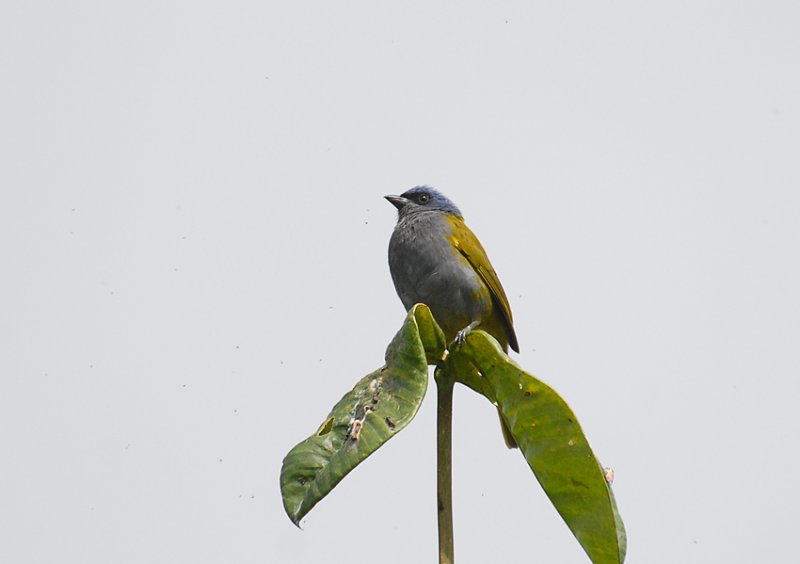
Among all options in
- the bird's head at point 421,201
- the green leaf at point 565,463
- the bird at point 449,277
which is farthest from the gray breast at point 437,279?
the green leaf at point 565,463

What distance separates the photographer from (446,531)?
1.99 m

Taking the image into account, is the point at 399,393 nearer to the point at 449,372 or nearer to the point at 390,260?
the point at 449,372

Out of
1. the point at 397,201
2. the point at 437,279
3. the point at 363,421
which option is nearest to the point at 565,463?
the point at 363,421

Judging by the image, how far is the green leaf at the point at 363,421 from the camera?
2020 millimetres

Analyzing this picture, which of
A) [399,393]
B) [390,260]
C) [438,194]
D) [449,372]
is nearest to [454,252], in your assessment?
[390,260]

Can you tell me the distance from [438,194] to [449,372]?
288cm

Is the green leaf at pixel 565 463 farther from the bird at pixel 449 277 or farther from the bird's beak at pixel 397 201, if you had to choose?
the bird's beak at pixel 397 201

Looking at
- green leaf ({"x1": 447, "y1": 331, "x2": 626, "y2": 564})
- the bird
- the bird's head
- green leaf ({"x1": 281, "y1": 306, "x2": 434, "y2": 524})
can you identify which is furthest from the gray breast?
green leaf ({"x1": 447, "y1": 331, "x2": 626, "y2": 564})

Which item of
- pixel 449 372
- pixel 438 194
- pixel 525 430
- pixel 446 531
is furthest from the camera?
pixel 438 194

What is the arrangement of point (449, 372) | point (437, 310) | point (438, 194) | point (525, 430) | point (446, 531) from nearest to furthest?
point (446, 531) < point (525, 430) < point (449, 372) < point (437, 310) < point (438, 194)

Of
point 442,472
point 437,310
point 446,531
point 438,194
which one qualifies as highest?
point 438,194

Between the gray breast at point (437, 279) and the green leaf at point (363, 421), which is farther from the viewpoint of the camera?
the gray breast at point (437, 279)

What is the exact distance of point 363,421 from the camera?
2.09m

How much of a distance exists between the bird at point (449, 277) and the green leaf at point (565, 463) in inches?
76.3
